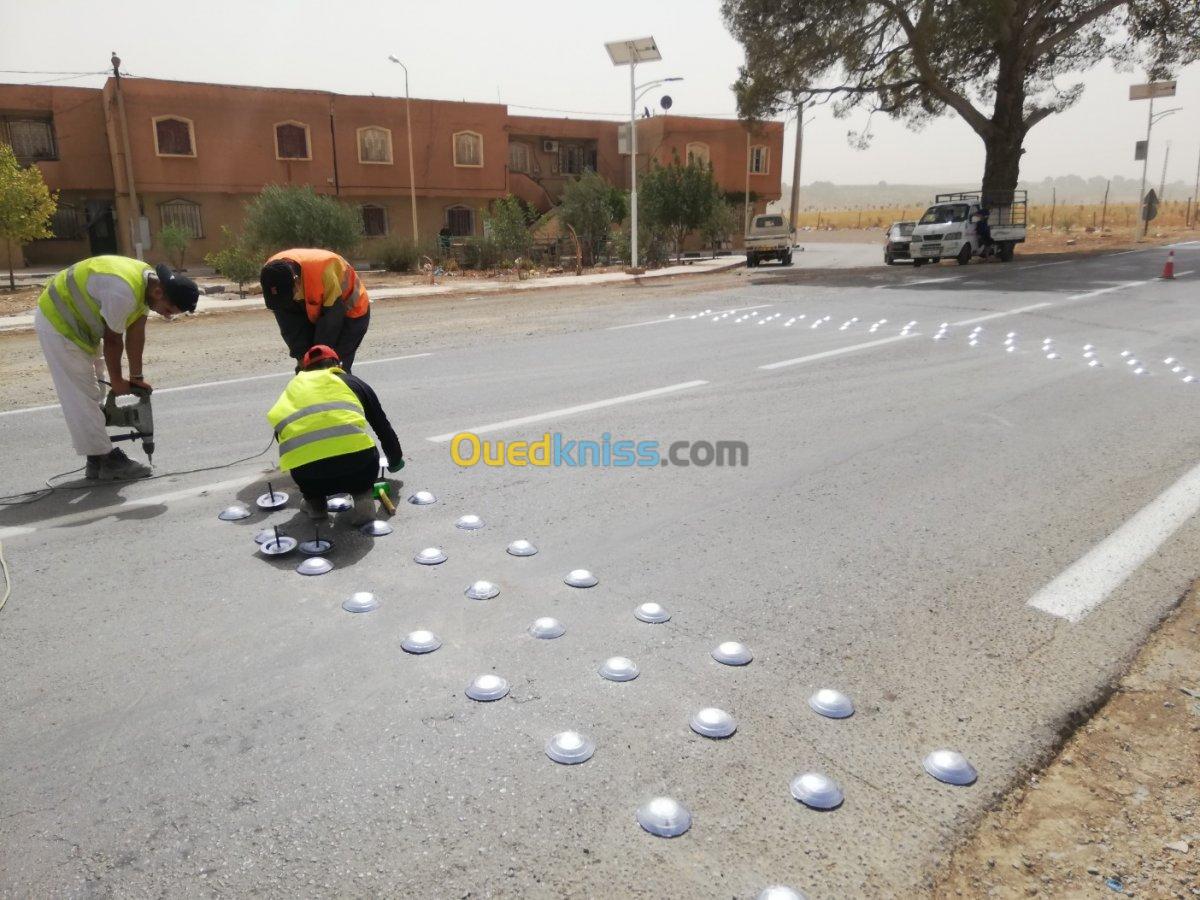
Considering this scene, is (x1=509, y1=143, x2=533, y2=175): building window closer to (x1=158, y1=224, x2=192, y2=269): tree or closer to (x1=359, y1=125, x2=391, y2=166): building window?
(x1=359, y1=125, x2=391, y2=166): building window

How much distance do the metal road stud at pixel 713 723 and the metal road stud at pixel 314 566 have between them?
6.52ft

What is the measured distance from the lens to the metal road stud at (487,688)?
2.86m

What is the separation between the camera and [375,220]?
1522 inches

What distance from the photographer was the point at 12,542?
4.29m

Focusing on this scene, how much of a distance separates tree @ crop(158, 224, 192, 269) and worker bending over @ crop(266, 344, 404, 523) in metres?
30.8

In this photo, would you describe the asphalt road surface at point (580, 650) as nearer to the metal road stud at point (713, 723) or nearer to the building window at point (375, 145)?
the metal road stud at point (713, 723)

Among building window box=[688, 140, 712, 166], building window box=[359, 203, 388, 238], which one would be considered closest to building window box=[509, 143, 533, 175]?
building window box=[688, 140, 712, 166]

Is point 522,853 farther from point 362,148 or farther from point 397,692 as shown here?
point 362,148

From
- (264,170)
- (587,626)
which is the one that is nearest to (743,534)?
(587,626)

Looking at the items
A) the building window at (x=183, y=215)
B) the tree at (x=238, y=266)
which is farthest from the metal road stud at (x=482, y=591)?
the building window at (x=183, y=215)

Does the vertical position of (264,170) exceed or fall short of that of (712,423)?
it exceeds it

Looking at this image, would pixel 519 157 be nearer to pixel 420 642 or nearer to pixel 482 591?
pixel 482 591

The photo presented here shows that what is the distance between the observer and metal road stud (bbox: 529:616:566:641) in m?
3.27

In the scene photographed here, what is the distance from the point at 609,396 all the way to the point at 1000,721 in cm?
522
